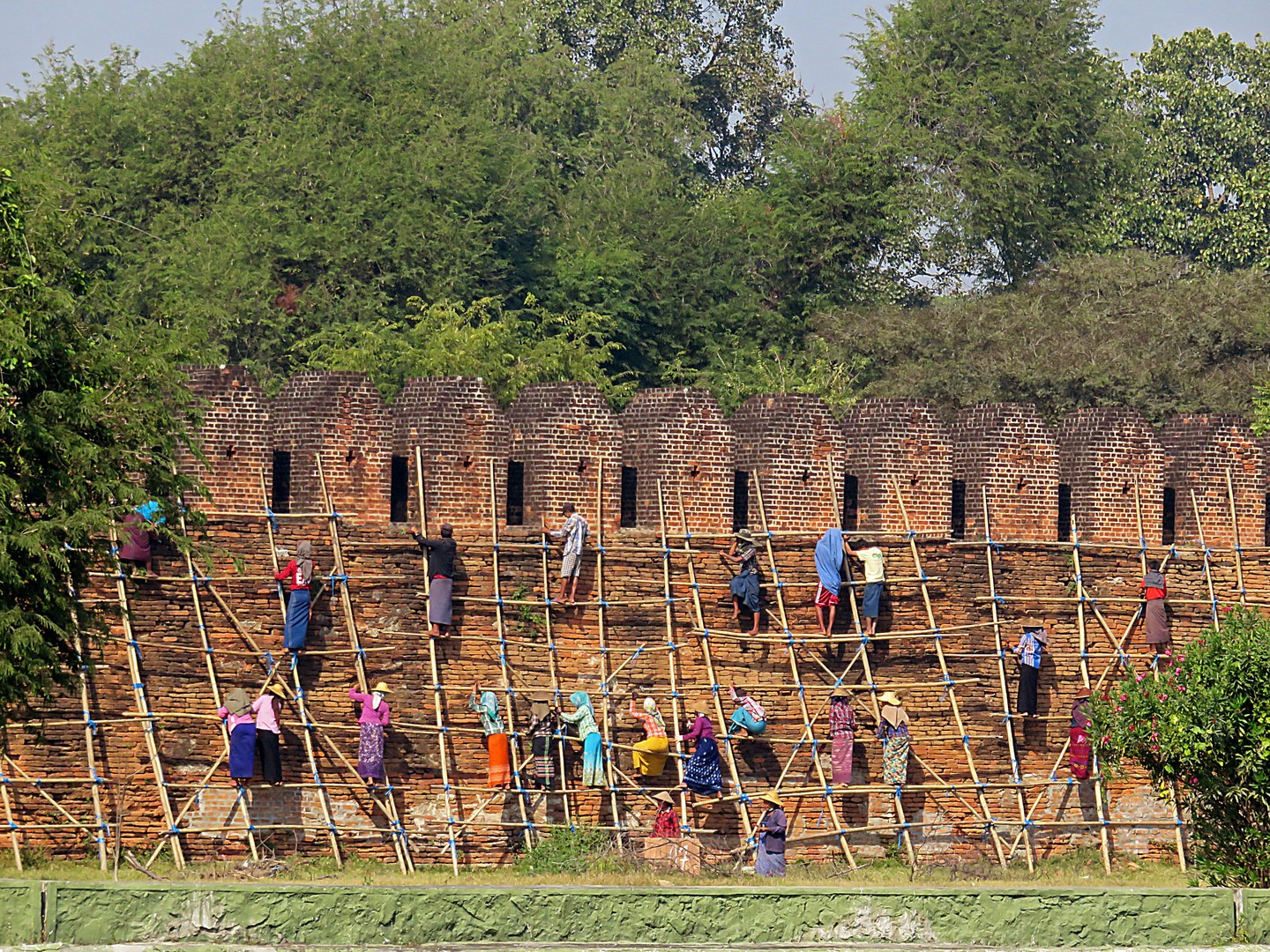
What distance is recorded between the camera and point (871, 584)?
19688 millimetres

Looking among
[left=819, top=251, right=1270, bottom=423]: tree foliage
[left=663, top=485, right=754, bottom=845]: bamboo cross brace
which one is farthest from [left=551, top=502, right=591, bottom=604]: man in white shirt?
[left=819, top=251, right=1270, bottom=423]: tree foliage

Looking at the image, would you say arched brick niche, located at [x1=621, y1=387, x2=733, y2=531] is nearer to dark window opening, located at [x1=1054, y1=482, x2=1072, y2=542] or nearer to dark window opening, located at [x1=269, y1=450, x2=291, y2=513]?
dark window opening, located at [x1=269, y1=450, x2=291, y2=513]

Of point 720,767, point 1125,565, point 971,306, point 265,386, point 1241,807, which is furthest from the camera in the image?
point 971,306

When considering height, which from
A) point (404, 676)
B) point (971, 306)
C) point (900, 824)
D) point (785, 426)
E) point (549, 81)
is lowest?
point (900, 824)

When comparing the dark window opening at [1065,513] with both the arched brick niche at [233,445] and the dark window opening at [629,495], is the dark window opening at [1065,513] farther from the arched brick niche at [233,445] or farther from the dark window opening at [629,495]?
the arched brick niche at [233,445]

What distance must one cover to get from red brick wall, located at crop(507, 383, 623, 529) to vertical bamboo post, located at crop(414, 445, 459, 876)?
1.04 m

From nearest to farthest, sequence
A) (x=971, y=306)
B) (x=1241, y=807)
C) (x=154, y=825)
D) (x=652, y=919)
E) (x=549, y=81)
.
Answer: (x=652, y=919) → (x=1241, y=807) → (x=154, y=825) → (x=971, y=306) → (x=549, y=81)

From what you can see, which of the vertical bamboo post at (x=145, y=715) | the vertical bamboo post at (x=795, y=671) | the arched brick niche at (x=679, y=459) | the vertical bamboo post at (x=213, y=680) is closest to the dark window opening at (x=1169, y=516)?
the vertical bamboo post at (x=795, y=671)

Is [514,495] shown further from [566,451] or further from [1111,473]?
[1111,473]

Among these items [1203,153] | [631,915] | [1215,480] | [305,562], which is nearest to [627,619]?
[305,562]

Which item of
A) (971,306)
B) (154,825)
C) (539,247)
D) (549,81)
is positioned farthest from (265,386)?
(549,81)

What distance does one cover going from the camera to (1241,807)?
→ 16.7 m

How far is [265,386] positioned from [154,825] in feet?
50.9

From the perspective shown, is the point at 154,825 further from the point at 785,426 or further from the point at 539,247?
the point at 539,247
